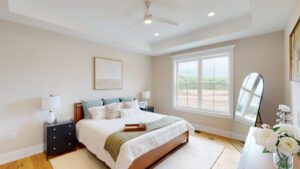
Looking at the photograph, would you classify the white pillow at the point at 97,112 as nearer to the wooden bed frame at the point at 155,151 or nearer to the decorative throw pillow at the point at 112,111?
the decorative throw pillow at the point at 112,111

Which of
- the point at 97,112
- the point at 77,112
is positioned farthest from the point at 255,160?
the point at 77,112

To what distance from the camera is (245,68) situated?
3461 mm

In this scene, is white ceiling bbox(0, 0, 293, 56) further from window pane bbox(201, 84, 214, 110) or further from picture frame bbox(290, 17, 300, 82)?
window pane bbox(201, 84, 214, 110)

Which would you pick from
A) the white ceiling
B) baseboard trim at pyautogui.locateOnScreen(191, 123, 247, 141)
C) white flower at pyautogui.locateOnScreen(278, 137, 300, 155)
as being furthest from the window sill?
white flower at pyautogui.locateOnScreen(278, 137, 300, 155)

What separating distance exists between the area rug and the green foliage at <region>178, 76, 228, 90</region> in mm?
1615

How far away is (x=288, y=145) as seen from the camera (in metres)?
0.90

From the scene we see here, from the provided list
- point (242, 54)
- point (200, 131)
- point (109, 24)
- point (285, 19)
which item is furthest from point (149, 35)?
point (200, 131)

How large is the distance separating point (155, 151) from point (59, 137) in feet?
6.41

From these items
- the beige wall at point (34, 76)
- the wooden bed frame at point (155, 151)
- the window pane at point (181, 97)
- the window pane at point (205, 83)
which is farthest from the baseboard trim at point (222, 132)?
the beige wall at point (34, 76)

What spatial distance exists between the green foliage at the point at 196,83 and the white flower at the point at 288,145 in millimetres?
3176

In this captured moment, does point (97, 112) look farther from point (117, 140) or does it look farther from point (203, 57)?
point (203, 57)

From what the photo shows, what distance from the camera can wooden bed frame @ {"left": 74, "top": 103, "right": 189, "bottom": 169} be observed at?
7.15 ft

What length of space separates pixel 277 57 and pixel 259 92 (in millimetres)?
870

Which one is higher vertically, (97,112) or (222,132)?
(97,112)
